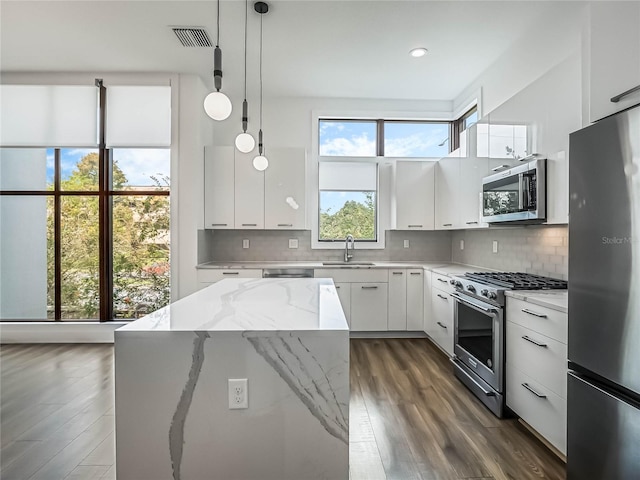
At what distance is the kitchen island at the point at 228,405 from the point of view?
1.35 metres

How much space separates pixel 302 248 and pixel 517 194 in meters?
2.76

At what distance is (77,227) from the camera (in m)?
4.24

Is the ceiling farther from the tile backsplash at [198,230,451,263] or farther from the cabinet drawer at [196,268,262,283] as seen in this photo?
the cabinet drawer at [196,268,262,283]

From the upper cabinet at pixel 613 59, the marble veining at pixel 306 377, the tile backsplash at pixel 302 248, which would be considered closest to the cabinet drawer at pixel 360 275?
the tile backsplash at pixel 302 248

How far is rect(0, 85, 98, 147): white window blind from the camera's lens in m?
4.09

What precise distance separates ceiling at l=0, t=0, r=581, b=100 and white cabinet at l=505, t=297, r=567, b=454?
2.26m

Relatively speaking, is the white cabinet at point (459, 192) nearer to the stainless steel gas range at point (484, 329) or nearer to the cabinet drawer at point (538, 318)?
the stainless steel gas range at point (484, 329)

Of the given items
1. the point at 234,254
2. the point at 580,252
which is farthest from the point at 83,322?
the point at 580,252

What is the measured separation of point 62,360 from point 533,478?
4.10 meters

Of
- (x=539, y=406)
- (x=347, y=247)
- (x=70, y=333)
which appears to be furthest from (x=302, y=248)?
(x=539, y=406)

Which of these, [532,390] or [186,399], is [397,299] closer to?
[532,390]

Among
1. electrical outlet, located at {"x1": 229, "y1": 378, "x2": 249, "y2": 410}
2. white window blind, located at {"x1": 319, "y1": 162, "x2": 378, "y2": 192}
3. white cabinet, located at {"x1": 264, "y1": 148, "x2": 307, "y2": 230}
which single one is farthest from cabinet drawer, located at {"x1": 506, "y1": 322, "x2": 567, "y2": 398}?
white window blind, located at {"x1": 319, "y1": 162, "x2": 378, "y2": 192}

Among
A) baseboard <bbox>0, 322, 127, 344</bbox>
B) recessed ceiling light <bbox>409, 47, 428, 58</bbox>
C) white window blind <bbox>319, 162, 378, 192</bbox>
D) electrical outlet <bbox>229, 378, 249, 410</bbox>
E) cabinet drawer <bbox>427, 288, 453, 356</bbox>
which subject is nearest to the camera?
electrical outlet <bbox>229, 378, 249, 410</bbox>

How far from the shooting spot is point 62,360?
360 cm
